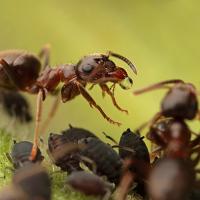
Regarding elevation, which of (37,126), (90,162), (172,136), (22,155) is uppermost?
(172,136)

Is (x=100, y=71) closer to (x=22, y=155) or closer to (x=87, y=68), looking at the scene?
(x=87, y=68)

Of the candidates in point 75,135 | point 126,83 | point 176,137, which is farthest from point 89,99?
point 176,137

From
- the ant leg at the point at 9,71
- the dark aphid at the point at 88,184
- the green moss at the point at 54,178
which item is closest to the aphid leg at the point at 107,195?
the dark aphid at the point at 88,184

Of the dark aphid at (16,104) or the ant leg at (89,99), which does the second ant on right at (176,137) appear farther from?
the dark aphid at (16,104)

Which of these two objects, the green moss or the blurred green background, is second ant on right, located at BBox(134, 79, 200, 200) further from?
the blurred green background

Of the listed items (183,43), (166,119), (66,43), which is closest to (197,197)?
(166,119)

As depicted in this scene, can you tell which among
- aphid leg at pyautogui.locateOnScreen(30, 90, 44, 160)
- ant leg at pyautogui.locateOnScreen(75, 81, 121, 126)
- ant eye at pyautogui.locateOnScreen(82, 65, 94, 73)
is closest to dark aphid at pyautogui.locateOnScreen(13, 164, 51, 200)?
aphid leg at pyautogui.locateOnScreen(30, 90, 44, 160)
